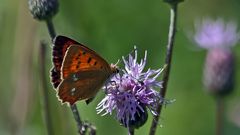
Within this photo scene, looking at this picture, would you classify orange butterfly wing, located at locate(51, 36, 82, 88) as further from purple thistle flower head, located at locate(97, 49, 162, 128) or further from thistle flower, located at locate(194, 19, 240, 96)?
thistle flower, located at locate(194, 19, 240, 96)

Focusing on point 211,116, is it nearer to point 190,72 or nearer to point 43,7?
point 190,72

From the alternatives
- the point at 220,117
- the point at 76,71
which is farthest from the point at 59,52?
the point at 220,117

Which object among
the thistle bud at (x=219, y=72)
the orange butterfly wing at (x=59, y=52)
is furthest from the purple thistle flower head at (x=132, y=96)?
the thistle bud at (x=219, y=72)

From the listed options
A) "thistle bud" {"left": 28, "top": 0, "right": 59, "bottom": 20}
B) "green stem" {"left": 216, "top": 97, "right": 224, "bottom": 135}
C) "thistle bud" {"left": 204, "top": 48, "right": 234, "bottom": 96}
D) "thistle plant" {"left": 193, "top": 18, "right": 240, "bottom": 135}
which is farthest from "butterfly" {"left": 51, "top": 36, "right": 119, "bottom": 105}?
"thistle bud" {"left": 204, "top": 48, "right": 234, "bottom": 96}

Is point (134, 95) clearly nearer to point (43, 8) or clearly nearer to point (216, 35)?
point (43, 8)

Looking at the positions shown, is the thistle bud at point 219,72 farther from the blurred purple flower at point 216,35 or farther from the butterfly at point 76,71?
the butterfly at point 76,71

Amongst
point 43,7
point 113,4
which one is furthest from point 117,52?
point 43,7

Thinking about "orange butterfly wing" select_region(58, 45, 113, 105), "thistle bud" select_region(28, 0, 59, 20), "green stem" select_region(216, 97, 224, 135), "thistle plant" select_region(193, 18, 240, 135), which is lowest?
"green stem" select_region(216, 97, 224, 135)
